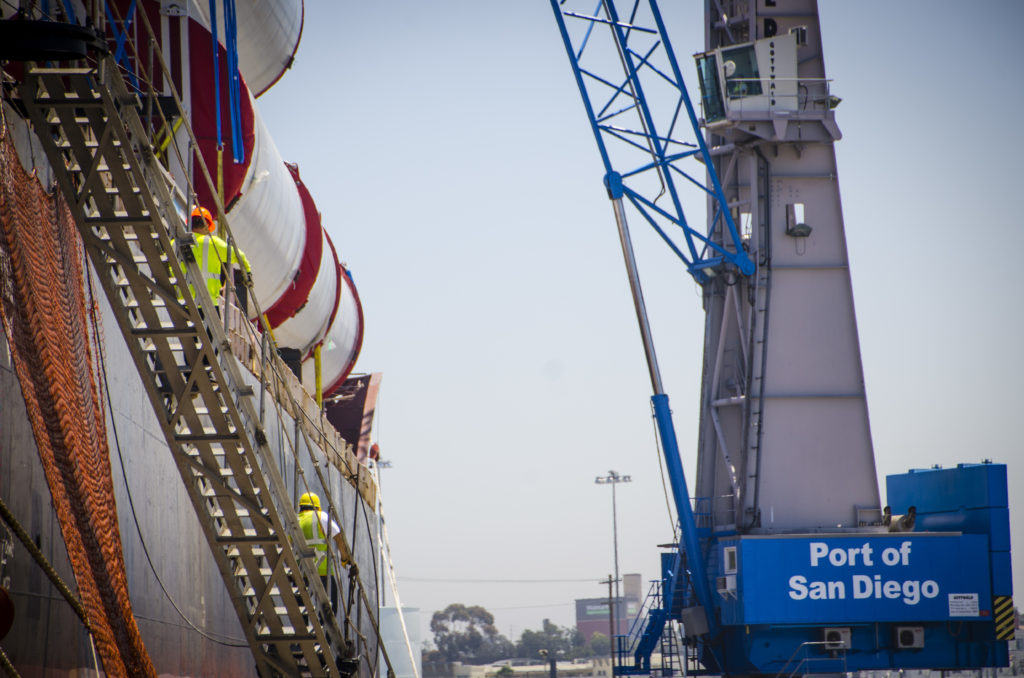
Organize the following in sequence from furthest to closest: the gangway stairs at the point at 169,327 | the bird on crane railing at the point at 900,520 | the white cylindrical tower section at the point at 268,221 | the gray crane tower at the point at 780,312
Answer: the gray crane tower at the point at 780,312, the bird on crane railing at the point at 900,520, the white cylindrical tower section at the point at 268,221, the gangway stairs at the point at 169,327

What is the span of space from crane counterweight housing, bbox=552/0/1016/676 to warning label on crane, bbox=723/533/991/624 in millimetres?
28

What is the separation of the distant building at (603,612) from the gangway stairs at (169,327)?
129 metres

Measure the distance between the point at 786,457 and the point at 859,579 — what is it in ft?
9.82

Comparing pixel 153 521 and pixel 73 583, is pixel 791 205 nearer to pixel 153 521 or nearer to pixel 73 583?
pixel 153 521

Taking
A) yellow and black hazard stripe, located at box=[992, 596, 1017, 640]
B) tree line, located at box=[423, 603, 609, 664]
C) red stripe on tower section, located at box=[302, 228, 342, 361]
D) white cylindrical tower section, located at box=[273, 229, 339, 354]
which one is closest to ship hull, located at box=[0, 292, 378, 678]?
white cylindrical tower section, located at box=[273, 229, 339, 354]

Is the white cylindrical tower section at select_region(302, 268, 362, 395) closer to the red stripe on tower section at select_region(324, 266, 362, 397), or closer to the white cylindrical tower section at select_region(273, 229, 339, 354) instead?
the red stripe on tower section at select_region(324, 266, 362, 397)

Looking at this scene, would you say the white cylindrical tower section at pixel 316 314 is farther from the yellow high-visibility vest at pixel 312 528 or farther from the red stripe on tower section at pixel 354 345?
the yellow high-visibility vest at pixel 312 528

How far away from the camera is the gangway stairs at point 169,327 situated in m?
9.18

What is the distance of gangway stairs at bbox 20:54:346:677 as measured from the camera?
9180 mm

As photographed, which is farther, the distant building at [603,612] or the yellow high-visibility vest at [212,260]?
the distant building at [603,612]

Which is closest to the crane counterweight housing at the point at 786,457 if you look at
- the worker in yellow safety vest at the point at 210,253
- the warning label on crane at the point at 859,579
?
the warning label on crane at the point at 859,579

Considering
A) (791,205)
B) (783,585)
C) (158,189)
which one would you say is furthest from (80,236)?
(791,205)

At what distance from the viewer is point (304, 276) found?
821 inches

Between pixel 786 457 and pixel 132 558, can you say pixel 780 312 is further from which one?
pixel 132 558
